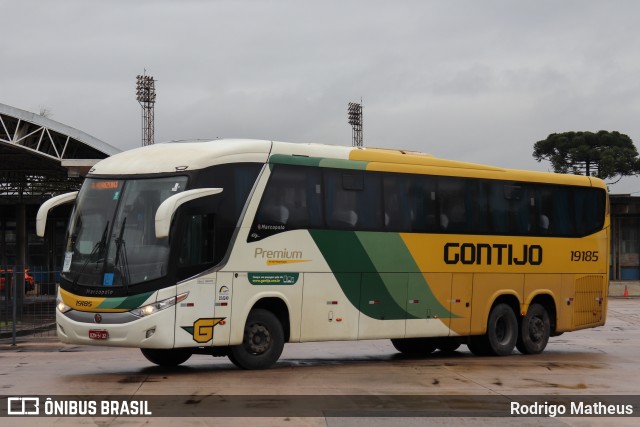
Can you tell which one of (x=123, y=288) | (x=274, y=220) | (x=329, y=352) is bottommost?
(x=329, y=352)

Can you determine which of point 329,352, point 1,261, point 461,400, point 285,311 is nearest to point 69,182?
point 1,261

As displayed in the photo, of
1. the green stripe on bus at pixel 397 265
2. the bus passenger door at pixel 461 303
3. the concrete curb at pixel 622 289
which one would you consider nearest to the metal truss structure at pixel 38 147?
the bus passenger door at pixel 461 303

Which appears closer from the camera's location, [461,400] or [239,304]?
[461,400]

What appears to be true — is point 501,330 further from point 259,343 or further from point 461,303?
point 259,343

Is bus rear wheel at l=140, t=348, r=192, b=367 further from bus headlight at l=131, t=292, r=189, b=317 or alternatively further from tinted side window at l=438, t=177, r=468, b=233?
tinted side window at l=438, t=177, r=468, b=233

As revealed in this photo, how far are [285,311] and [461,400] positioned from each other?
15.4 feet

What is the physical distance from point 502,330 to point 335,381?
6734mm

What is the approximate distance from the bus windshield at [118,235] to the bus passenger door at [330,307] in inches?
112

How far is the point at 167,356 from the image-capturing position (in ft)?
57.1

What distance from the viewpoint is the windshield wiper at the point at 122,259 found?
15.5m

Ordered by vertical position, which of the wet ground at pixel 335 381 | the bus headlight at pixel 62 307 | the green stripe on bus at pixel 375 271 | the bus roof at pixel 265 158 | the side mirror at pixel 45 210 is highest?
the bus roof at pixel 265 158

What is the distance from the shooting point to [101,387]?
14.0 m

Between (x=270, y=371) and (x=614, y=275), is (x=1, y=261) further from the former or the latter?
(x=270, y=371)

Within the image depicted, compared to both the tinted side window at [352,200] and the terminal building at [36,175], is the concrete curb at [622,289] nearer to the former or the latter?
the terminal building at [36,175]
